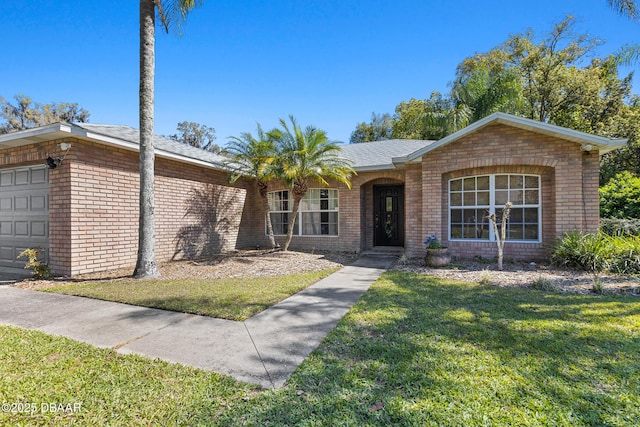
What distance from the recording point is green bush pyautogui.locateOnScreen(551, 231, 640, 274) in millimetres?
6898

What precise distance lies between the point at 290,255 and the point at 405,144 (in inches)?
313

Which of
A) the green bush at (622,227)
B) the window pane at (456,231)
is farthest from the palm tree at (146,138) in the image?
the green bush at (622,227)

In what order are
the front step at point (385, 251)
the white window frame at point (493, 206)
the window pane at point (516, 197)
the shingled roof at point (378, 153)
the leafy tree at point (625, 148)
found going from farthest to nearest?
1. the leafy tree at point (625, 148)
2. the shingled roof at point (378, 153)
3. the front step at point (385, 251)
4. the window pane at point (516, 197)
5. the white window frame at point (493, 206)

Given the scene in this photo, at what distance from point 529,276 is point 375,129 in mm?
30402

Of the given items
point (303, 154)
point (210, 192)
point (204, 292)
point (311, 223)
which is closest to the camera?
point (204, 292)

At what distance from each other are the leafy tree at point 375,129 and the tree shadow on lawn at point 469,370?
1238 inches

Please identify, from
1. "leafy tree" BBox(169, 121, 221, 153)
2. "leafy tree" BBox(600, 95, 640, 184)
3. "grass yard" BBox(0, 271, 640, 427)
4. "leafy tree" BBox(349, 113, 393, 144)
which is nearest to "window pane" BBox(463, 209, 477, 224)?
"grass yard" BBox(0, 271, 640, 427)

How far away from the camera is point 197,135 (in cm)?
4462

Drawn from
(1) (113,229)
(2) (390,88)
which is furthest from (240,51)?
(2) (390,88)

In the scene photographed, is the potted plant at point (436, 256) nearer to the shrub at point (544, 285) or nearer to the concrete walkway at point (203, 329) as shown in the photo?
the shrub at point (544, 285)

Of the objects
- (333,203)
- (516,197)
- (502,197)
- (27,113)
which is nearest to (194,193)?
(333,203)

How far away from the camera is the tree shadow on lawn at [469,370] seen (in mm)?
2262

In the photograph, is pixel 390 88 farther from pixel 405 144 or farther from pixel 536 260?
pixel 536 260

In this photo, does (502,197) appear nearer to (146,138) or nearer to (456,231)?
(456,231)
